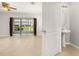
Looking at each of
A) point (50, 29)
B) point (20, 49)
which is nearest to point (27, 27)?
point (20, 49)

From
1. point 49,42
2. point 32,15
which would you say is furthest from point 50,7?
point 32,15

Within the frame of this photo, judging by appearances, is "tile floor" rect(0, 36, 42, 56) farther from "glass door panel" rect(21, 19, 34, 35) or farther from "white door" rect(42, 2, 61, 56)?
"glass door panel" rect(21, 19, 34, 35)

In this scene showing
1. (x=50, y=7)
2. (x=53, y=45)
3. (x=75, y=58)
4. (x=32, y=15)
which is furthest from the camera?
(x=32, y=15)

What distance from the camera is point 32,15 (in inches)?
662

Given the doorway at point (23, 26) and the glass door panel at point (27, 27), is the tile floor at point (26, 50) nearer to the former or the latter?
the doorway at point (23, 26)

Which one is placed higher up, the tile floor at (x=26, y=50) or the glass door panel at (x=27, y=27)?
the glass door panel at (x=27, y=27)

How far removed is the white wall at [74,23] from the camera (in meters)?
7.60

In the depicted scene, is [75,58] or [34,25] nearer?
[75,58]

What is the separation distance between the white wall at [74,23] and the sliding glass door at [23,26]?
31.8 feet

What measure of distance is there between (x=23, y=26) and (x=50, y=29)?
13126mm

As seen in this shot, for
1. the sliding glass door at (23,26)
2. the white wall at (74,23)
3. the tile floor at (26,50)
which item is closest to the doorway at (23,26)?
the sliding glass door at (23,26)

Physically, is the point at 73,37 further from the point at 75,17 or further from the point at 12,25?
the point at 12,25

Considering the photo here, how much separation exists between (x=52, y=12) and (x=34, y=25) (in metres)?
12.3

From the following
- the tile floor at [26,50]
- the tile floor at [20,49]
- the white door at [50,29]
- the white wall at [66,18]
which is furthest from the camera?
the white wall at [66,18]
